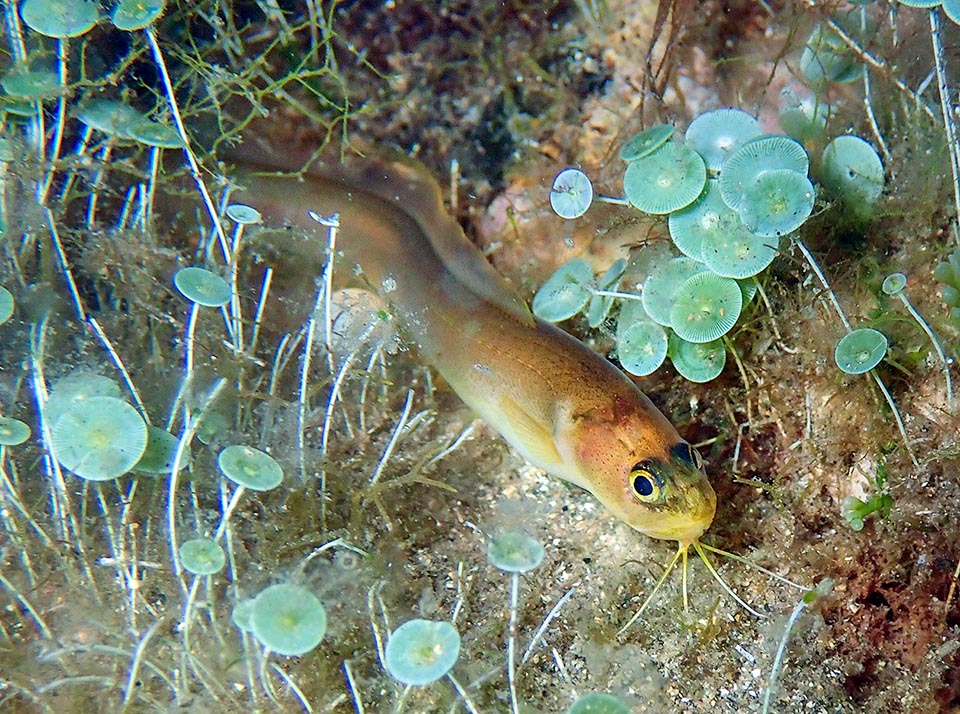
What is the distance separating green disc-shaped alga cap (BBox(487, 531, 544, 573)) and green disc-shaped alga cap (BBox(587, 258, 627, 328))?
133 centimetres

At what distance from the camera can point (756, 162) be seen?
110 inches

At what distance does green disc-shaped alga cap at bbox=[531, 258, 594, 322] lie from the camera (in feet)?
10.9

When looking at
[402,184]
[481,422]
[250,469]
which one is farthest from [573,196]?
[250,469]

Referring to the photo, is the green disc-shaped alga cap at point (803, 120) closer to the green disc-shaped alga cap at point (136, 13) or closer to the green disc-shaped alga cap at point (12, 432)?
the green disc-shaped alga cap at point (136, 13)

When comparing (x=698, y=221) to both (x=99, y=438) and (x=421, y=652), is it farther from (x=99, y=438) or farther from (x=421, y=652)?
(x=99, y=438)

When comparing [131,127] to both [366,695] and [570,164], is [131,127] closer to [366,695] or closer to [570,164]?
[570,164]

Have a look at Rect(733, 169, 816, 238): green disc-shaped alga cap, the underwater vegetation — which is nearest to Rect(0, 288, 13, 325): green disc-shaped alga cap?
the underwater vegetation

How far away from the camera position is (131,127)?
318 cm

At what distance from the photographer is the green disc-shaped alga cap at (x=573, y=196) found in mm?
3328

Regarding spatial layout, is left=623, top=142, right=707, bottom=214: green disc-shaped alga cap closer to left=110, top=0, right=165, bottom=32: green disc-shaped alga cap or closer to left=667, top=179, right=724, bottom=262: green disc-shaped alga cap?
left=667, top=179, right=724, bottom=262: green disc-shaped alga cap

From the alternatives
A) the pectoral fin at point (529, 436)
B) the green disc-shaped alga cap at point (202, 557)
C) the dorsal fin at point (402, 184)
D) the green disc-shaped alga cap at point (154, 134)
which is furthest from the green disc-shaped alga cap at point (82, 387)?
the pectoral fin at point (529, 436)

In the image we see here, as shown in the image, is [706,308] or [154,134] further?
[154,134]

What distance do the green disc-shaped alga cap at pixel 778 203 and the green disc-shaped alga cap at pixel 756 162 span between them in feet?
0.18

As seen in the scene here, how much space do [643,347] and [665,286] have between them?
12.0 inches
